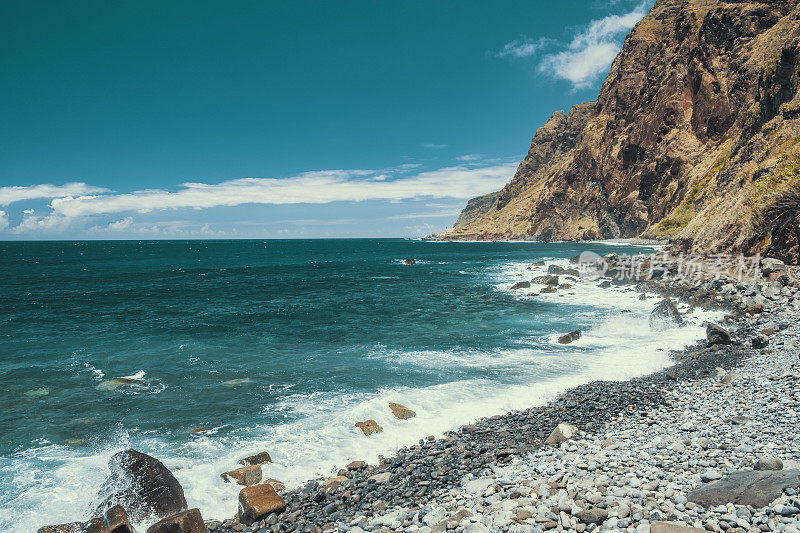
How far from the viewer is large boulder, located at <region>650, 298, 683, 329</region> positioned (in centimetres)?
2430

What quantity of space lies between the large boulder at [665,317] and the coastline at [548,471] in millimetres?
9385

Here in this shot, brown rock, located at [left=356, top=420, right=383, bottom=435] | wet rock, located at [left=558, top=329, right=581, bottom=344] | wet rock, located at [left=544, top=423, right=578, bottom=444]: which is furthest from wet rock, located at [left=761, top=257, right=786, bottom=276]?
brown rock, located at [left=356, top=420, right=383, bottom=435]

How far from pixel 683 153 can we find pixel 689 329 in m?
109

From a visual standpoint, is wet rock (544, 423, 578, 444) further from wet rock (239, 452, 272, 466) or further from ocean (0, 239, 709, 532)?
wet rock (239, 452, 272, 466)

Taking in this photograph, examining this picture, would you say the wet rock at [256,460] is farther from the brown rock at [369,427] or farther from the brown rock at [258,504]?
the brown rock at [369,427]

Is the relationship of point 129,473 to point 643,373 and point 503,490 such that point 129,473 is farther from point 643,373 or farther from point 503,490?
point 643,373

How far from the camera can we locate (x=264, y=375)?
19.2m

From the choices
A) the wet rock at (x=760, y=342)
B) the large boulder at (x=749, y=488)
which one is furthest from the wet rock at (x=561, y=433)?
the wet rock at (x=760, y=342)

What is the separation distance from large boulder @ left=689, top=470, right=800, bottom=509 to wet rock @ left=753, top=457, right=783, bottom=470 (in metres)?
0.51

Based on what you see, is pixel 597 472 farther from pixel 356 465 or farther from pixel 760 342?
pixel 760 342

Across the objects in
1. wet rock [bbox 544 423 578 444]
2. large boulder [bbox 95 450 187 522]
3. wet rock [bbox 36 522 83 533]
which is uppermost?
wet rock [bbox 544 423 578 444]

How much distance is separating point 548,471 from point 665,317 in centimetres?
2124

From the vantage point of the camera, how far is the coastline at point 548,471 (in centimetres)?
634

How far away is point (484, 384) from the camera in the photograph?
16750 millimetres
